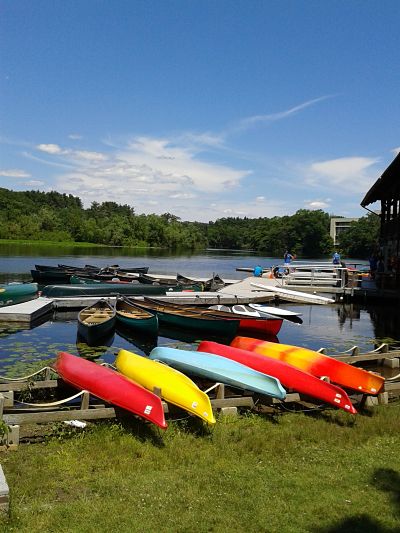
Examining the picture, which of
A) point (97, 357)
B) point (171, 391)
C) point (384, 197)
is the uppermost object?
point (384, 197)

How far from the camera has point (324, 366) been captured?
9828 millimetres

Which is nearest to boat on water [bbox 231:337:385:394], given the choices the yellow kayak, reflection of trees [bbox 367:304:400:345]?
the yellow kayak

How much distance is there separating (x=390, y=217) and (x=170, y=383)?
89.1 ft

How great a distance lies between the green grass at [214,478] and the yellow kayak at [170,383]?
329 millimetres

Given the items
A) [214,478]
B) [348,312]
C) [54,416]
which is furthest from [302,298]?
[214,478]

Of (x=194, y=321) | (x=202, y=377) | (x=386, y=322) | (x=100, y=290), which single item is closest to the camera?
(x=202, y=377)

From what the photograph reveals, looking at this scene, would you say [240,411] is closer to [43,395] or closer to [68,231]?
[43,395]

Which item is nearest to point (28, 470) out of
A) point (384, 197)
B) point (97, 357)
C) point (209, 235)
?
point (97, 357)

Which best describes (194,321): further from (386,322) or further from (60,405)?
(386,322)

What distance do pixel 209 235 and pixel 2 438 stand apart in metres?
187

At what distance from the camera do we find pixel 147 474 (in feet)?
18.9

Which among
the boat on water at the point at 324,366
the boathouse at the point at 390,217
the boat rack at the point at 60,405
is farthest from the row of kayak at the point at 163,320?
the boathouse at the point at 390,217

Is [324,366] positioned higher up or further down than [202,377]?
higher up

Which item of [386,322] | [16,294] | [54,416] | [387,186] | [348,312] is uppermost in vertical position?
[387,186]
